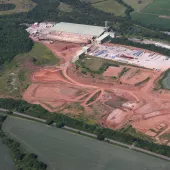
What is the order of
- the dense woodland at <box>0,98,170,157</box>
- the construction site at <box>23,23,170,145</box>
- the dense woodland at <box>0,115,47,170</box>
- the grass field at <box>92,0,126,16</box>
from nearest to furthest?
the dense woodland at <box>0,115,47,170</box> < the dense woodland at <box>0,98,170,157</box> < the construction site at <box>23,23,170,145</box> < the grass field at <box>92,0,126,16</box>

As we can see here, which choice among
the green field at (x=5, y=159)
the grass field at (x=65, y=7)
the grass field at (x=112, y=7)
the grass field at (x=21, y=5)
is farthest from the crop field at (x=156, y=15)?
the green field at (x=5, y=159)

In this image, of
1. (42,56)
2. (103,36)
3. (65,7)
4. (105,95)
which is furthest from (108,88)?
(65,7)

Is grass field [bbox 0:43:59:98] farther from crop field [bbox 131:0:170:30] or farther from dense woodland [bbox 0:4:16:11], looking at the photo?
crop field [bbox 131:0:170:30]

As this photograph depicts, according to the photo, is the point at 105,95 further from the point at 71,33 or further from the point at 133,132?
the point at 71,33

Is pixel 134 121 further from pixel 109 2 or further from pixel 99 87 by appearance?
pixel 109 2

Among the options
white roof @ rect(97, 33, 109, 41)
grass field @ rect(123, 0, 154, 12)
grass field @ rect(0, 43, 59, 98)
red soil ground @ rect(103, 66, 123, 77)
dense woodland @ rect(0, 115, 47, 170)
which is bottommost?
grass field @ rect(0, 43, 59, 98)

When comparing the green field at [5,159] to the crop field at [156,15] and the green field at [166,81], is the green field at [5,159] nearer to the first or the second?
the green field at [166,81]

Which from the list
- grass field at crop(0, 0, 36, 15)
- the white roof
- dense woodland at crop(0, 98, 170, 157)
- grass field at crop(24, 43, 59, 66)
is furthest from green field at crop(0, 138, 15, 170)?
grass field at crop(0, 0, 36, 15)

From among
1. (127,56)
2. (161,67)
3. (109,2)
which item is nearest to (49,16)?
(109,2)
